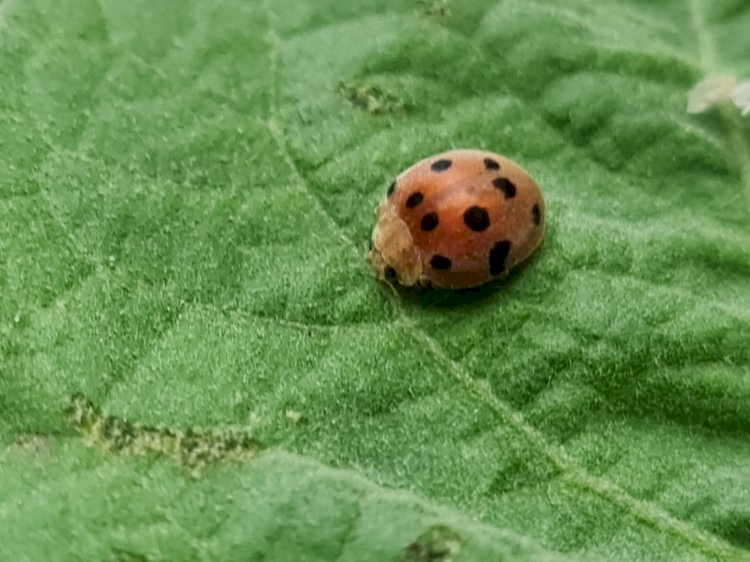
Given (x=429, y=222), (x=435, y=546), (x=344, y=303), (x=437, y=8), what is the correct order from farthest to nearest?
Answer: 1. (x=437, y=8)
2. (x=429, y=222)
3. (x=344, y=303)
4. (x=435, y=546)

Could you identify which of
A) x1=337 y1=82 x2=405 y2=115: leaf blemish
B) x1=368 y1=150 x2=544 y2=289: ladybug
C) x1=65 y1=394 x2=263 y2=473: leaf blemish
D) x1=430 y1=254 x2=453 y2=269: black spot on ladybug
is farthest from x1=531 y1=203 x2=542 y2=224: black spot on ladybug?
x1=65 y1=394 x2=263 y2=473: leaf blemish

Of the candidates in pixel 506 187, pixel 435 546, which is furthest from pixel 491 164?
pixel 435 546

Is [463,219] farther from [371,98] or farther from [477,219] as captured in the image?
[371,98]

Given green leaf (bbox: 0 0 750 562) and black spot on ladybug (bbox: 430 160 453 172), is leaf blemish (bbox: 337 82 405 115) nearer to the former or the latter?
green leaf (bbox: 0 0 750 562)

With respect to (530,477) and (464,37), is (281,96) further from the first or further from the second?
(530,477)

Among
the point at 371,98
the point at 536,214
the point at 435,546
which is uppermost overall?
the point at 371,98

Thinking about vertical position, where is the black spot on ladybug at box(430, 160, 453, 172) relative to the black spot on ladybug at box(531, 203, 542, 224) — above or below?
above

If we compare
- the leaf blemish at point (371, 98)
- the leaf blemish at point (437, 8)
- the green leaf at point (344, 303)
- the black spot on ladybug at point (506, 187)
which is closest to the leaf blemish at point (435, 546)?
the green leaf at point (344, 303)
